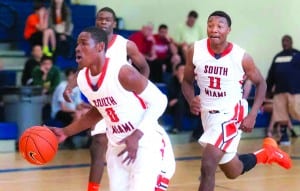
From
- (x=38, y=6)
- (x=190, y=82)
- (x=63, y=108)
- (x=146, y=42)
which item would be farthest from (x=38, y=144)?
(x=146, y=42)

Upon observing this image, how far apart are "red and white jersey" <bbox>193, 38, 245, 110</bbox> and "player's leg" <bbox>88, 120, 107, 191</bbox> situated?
3.45 ft

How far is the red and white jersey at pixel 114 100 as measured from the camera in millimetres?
4789

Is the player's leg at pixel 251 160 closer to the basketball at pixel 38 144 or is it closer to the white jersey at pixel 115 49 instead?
the white jersey at pixel 115 49

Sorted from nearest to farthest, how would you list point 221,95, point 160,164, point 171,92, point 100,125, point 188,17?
point 160,164 → point 221,95 → point 100,125 → point 171,92 → point 188,17

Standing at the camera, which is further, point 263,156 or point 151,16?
point 151,16

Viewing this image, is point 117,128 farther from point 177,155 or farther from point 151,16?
point 151,16

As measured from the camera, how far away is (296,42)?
16453mm

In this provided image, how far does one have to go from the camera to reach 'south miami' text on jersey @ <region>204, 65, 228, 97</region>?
6.37 m

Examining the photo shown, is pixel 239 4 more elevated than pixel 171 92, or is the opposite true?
pixel 239 4

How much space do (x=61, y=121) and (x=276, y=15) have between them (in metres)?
6.55

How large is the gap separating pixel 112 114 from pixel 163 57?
10183mm

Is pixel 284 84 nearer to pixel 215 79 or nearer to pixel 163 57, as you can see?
pixel 163 57

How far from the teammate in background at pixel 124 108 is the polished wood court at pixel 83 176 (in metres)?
3.08

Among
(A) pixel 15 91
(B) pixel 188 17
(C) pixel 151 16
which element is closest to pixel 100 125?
(A) pixel 15 91
